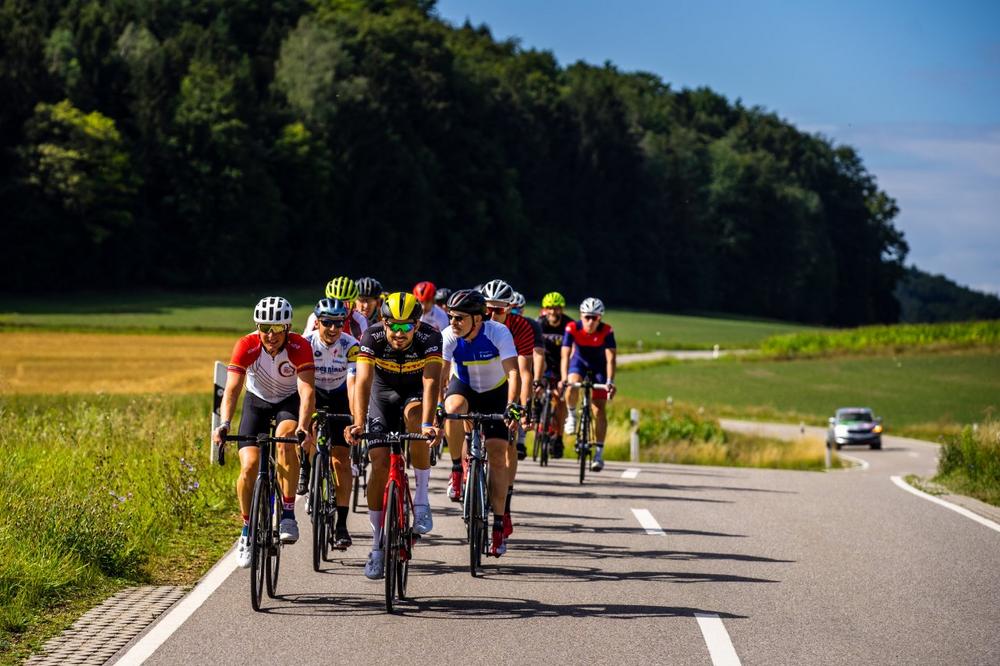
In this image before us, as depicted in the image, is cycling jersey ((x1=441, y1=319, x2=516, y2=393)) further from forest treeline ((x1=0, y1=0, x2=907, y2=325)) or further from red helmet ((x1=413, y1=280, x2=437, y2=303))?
forest treeline ((x1=0, y1=0, x2=907, y2=325))

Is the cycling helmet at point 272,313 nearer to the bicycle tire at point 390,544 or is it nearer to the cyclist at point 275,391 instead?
the cyclist at point 275,391

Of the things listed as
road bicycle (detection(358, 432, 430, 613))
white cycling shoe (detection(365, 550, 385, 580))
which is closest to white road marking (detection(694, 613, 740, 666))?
road bicycle (detection(358, 432, 430, 613))

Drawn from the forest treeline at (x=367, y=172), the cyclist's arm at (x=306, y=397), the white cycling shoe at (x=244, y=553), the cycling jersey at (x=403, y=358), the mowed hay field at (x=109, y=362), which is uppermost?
the forest treeline at (x=367, y=172)

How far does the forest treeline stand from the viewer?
7875 cm

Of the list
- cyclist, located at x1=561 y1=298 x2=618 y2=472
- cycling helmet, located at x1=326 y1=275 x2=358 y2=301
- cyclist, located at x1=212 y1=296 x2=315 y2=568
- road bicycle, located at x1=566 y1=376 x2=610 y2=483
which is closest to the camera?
cyclist, located at x1=212 y1=296 x2=315 y2=568

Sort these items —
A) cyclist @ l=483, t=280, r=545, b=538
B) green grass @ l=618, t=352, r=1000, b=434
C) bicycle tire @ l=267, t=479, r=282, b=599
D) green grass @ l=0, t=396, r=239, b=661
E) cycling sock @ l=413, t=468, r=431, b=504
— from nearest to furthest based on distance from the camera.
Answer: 1. green grass @ l=0, t=396, r=239, b=661
2. bicycle tire @ l=267, t=479, r=282, b=599
3. cycling sock @ l=413, t=468, r=431, b=504
4. cyclist @ l=483, t=280, r=545, b=538
5. green grass @ l=618, t=352, r=1000, b=434

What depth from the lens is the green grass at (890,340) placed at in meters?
78.8

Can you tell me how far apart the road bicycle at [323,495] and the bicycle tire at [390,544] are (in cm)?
113

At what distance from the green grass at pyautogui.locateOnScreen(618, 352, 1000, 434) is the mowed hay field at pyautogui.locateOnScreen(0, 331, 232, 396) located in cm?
1636

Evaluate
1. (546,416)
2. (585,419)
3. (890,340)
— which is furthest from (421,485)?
(890,340)

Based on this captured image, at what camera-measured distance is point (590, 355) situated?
1759cm

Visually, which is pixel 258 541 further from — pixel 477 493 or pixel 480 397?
pixel 480 397

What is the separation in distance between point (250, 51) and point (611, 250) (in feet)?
116

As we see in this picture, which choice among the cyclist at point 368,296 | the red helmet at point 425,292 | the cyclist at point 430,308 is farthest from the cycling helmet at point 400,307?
the red helmet at point 425,292
